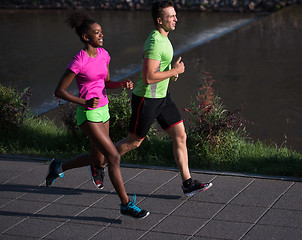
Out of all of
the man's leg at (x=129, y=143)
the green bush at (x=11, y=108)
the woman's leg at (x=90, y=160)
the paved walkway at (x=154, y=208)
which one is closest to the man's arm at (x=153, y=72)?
the man's leg at (x=129, y=143)

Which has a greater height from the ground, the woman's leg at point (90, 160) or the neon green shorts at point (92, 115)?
the neon green shorts at point (92, 115)

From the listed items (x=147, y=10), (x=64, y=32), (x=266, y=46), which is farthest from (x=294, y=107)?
(x=147, y=10)

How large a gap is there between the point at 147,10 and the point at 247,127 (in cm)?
1155

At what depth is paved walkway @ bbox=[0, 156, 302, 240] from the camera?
4824 millimetres

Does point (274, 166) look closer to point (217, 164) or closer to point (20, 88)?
point (217, 164)

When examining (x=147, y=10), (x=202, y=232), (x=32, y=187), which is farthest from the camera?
(x=147, y=10)

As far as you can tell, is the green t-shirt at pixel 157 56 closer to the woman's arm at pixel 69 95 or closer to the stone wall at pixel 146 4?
the woman's arm at pixel 69 95

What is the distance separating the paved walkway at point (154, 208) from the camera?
4.82m

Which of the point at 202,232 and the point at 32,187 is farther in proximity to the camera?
the point at 32,187

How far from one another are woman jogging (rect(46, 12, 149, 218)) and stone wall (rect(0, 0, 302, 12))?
13.0 meters

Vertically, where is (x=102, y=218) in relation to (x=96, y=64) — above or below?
below

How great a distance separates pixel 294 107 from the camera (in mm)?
8969

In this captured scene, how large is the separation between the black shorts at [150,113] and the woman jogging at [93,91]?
29 centimetres

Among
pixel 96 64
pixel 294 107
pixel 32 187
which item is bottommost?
pixel 294 107
